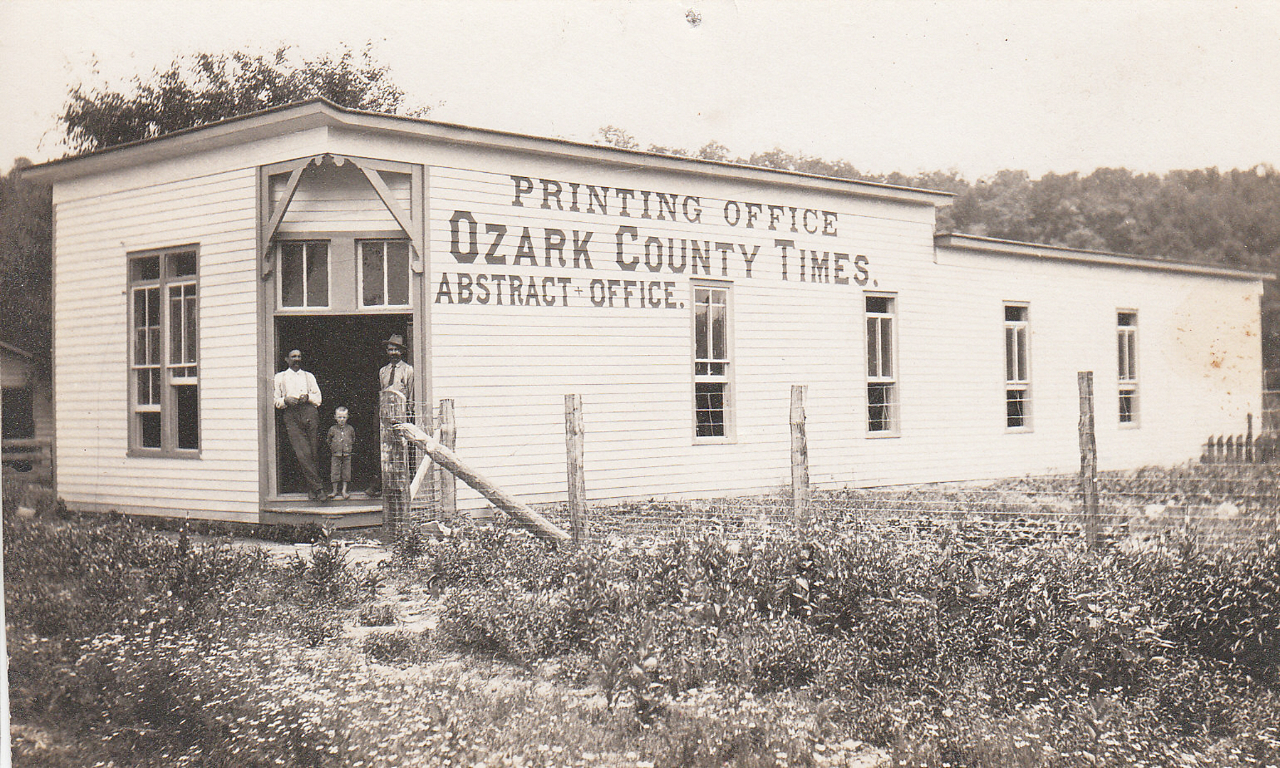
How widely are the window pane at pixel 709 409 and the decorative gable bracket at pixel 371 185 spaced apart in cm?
314

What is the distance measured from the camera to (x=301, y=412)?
925 cm

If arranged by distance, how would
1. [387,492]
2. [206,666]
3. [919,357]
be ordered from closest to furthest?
[206,666], [387,492], [919,357]

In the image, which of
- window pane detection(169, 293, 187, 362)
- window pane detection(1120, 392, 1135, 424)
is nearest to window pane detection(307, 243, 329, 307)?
window pane detection(169, 293, 187, 362)

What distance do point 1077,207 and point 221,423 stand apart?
8.88 metres

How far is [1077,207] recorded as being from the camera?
9.15 m

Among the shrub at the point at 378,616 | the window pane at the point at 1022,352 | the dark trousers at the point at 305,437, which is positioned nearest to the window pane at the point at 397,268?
the dark trousers at the point at 305,437

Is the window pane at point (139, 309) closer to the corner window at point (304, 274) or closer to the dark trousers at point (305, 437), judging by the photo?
the corner window at point (304, 274)

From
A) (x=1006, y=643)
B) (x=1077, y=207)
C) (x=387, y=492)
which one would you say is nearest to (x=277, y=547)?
(x=387, y=492)

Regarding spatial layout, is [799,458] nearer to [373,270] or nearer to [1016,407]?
[373,270]

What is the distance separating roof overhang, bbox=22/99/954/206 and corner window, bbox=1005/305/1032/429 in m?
3.23

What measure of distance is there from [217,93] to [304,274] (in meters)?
2.16

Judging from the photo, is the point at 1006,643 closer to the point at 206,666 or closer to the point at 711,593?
the point at 711,593

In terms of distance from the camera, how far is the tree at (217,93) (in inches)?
248

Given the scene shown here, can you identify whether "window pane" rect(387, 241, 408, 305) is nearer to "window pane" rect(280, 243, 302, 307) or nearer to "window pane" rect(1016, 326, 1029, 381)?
"window pane" rect(280, 243, 302, 307)
